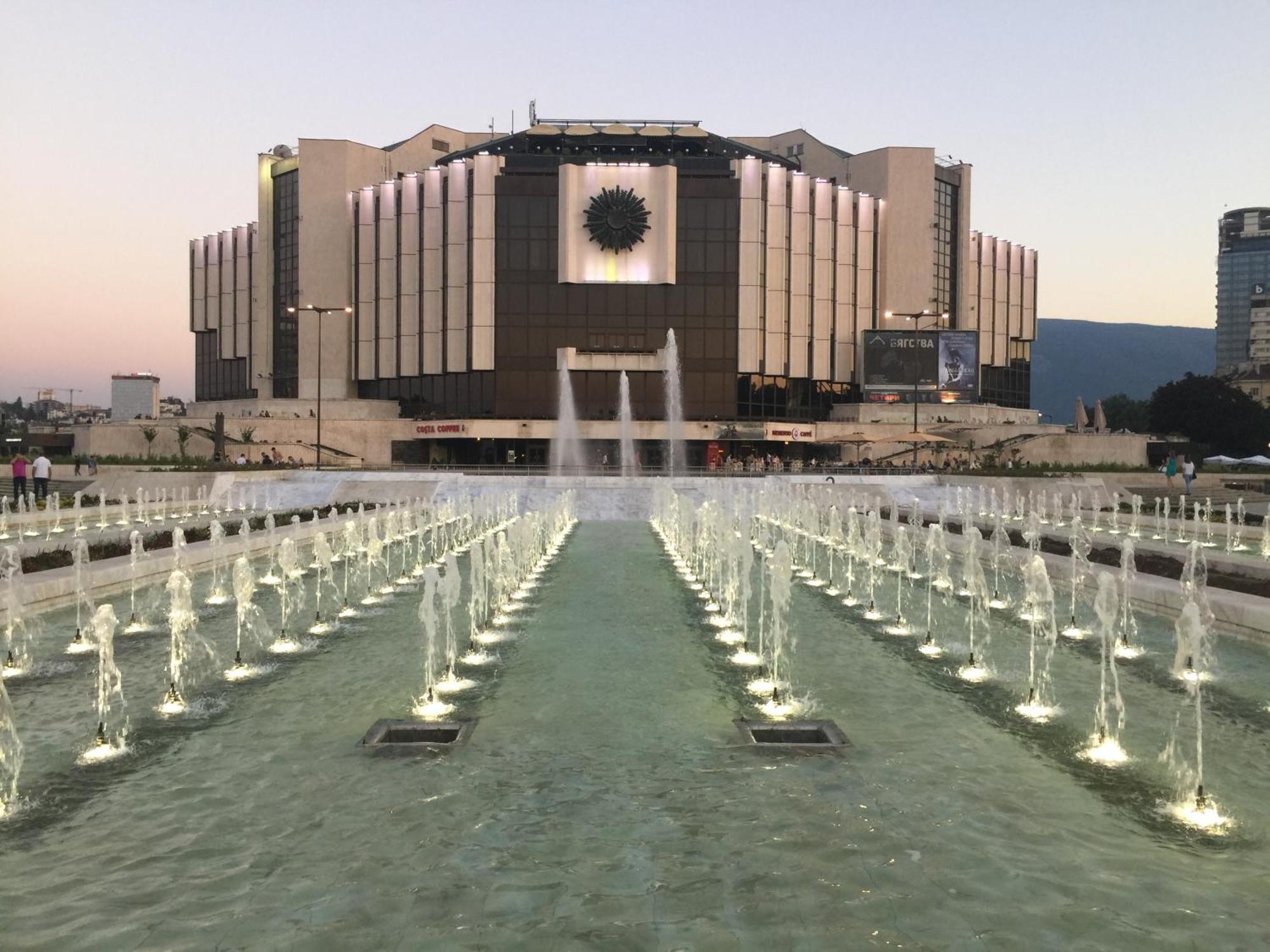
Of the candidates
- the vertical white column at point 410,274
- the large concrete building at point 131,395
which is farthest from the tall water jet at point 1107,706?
the large concrete building at point 131,395

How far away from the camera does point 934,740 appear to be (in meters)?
6.98

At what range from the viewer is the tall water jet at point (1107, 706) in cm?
661

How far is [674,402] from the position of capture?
2274 inches

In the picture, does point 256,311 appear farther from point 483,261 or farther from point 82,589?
point 82,589

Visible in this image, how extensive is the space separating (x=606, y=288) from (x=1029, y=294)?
1568 inches

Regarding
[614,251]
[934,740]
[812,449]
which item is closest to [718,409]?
[812,449]

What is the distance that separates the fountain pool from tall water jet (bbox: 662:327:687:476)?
48374 mm

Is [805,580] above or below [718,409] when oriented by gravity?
below

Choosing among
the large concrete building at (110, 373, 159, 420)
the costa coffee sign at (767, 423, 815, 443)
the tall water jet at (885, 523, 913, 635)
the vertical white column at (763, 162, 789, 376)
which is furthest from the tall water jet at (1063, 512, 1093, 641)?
the large concrete building at (110, 373, 159, 420)

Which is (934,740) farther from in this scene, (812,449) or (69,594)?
(812,449)

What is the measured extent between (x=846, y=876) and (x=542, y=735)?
9.83 feet

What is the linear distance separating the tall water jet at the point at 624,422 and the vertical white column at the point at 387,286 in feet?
53.8

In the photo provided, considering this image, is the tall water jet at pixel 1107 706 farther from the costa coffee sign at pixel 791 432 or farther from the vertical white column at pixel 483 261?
the vertical white column at pixel 483 261

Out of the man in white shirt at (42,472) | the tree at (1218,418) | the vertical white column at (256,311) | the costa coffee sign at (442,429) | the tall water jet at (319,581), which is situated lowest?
the tall water jet at (319,581)
